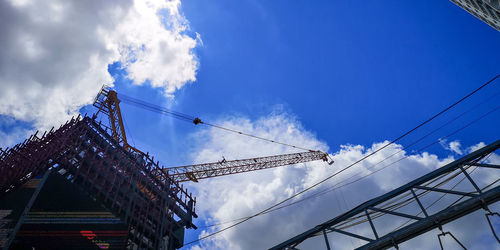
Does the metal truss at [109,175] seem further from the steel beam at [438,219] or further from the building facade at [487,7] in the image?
the building facade at [487,7]

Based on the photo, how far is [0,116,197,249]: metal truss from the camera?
21.7m

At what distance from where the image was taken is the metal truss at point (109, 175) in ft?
71.3

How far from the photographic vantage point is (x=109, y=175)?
23.9 metres

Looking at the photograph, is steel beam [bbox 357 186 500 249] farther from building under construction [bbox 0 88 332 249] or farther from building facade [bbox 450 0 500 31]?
building facade [bbox 450 0 500 31]

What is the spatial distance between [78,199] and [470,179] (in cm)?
2560

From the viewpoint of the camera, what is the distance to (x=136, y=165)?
27.8 meters

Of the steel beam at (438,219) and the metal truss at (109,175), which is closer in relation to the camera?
the steel beam at (438,219)

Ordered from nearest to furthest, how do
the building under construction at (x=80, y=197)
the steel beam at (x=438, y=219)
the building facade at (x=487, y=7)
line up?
1. the steel beam at (x=438, y=219)
2. the building under construction at (x=80, y=197)
3. the building facade at (x=487, y=7)

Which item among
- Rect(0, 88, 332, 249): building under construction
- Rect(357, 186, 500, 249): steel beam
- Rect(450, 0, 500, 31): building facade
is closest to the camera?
Rect(357, 186, 500, 249): steel beam

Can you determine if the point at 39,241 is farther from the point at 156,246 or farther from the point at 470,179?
the point at 470,179

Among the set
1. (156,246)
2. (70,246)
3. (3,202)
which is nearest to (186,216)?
(156,246)

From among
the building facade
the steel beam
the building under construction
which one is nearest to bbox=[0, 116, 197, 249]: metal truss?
the building under construction

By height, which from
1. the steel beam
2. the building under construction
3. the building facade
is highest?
the building facade

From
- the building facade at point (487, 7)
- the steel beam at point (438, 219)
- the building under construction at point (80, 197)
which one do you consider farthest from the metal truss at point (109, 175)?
the building facade at point (487, 7)
